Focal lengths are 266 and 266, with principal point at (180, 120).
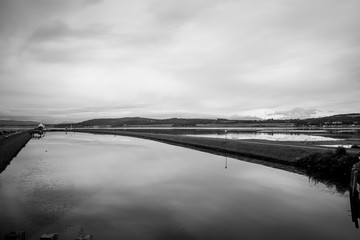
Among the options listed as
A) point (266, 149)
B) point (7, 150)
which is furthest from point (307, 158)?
point (7, 150)

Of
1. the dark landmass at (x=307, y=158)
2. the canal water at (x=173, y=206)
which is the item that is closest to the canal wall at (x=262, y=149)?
the dark landmass at (x=307, y=158)

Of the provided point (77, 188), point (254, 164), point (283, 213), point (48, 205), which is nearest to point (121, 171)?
point (77, 188)

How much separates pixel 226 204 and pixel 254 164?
22086mm

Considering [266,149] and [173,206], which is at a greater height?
[266,149]

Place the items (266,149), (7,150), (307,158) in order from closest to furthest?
(307,158) → (266,149) → (7,150)

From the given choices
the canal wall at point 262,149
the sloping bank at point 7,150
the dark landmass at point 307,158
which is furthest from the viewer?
the canal wall at point 262,149

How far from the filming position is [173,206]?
21250 millimetres

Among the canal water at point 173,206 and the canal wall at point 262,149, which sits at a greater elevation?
the canal wall at point 262,149

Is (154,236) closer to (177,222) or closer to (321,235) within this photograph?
(177,222)

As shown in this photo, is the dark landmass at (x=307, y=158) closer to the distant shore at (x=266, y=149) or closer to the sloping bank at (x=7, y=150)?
the distant shore at (x=266, y=149)

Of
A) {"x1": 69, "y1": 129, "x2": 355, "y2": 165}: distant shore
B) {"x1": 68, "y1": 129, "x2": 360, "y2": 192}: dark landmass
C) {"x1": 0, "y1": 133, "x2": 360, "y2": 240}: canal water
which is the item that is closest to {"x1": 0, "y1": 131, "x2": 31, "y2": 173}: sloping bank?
{"x1": 0, "y1": 133, "x2": 360, "y2": 240}: canal water

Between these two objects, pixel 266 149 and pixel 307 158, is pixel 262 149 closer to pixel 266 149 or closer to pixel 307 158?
pixel 266 149

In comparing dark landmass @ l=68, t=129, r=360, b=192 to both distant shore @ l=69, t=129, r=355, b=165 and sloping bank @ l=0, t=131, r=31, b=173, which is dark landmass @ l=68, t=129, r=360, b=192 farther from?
sloping bank @ l=0, t=131, r=31, b=173

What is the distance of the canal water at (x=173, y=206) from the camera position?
15.9 meters
